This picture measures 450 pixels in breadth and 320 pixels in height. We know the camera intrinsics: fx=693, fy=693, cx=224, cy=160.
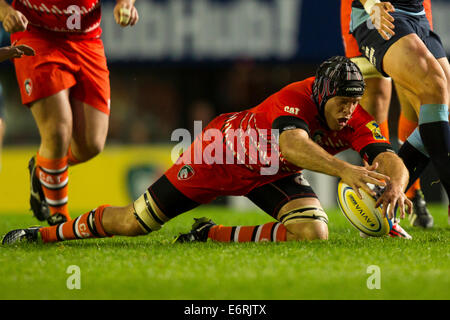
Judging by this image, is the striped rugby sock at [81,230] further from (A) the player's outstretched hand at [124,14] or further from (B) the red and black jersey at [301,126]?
(A) the player's outstretched hand at [124,14]

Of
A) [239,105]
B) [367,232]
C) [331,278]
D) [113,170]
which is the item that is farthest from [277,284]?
[239,105]

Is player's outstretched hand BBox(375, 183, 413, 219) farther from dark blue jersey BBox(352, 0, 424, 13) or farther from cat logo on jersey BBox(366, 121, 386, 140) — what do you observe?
dark blue jersey BBox(352, 0, 424, 13)

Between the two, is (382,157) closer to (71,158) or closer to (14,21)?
(14,21)

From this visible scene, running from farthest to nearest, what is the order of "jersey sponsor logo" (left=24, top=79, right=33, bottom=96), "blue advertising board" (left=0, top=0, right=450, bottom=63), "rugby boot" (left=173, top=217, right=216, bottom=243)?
"blue advertising board" (left=0, top=0, right=450, bottom=63)
"jersey sponsor logo" (left=24, top=79, right=33, bottom=96)
"rugby boot" (left=173, top=217, right=216, bottom=243)

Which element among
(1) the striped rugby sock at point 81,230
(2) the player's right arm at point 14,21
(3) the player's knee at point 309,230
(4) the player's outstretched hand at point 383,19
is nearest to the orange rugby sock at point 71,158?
(2) the player's right arm at point 14,21

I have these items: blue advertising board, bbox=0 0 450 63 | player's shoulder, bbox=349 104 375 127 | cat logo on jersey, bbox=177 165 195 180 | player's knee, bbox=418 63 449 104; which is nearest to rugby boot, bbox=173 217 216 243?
cat logo on jersey, bbox=177 165 195 180

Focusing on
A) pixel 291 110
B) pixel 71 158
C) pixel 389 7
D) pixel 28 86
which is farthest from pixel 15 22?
pixel 389 7

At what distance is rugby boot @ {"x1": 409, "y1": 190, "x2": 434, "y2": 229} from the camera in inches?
191

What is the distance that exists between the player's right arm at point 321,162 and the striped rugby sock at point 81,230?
1154 mm

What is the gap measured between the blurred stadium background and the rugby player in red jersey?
5038 millimetres

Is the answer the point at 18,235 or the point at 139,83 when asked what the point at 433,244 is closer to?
the point at 18,235

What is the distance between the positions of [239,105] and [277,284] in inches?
302

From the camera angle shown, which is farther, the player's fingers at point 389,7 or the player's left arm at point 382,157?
the player's fingers at point 389,7

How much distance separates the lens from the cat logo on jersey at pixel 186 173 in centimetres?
393
